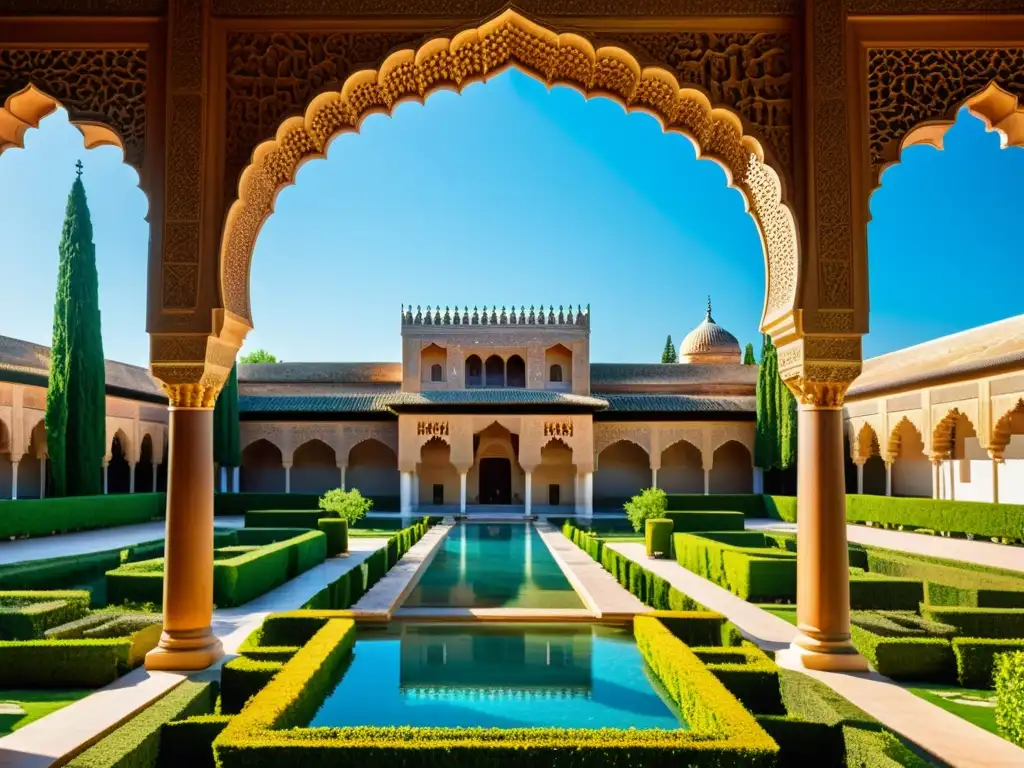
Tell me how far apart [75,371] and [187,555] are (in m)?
18.0

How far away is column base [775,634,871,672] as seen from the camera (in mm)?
6062

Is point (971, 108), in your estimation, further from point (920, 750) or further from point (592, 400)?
point (592, 400)

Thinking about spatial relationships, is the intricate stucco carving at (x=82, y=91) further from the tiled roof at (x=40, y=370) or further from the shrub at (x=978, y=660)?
the tiled roof at (x=40, y=370)

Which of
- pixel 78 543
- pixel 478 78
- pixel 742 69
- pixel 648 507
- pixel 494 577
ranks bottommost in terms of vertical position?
pixel 494 577

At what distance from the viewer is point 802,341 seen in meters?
6.03

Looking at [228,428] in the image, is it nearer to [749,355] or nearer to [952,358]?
[952,358]

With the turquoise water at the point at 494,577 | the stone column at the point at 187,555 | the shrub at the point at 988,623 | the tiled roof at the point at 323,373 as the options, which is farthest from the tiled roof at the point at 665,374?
the stone column at the point at 187,555

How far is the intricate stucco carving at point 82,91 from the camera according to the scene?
5.88 metres

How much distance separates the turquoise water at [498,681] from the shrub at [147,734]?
878mm

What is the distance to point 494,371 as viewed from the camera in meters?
31.7

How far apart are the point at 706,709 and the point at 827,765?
0.76 metres

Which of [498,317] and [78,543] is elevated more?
[498,317]

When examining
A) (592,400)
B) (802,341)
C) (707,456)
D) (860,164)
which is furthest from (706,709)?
(707,456)

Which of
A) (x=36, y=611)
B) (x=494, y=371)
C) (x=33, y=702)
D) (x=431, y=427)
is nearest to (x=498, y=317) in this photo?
(x=494, y=371)
